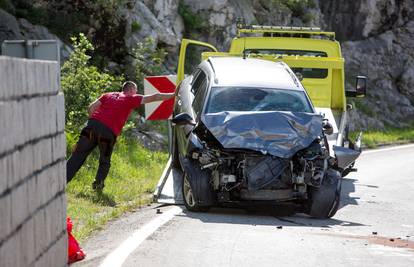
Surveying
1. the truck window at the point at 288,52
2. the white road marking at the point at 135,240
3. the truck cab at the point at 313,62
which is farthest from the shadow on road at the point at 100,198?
the truck window at the point at 288,52

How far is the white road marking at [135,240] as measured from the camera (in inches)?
284

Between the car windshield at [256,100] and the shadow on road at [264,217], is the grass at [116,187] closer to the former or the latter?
the shadow on road at [264,217]

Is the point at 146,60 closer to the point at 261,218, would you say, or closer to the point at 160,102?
the point at 160,102

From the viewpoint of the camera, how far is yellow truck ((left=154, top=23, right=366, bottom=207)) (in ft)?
40.2

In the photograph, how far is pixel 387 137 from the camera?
1027 inches

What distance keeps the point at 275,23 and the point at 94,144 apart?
2013 centimetres

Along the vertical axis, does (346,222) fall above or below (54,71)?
Result: below

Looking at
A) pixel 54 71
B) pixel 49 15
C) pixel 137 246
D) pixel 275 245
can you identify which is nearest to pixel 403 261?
pixel 275 245

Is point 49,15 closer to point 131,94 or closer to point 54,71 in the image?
point 131,94

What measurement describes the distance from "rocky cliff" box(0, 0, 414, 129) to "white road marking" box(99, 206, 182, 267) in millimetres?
8119

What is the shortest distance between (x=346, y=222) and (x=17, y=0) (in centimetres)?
1105

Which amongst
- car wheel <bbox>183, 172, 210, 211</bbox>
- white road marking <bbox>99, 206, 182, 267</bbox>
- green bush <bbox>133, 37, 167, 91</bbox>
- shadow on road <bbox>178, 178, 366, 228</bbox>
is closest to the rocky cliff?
green bush <bbox>133, 37, 167, 91</bbox>

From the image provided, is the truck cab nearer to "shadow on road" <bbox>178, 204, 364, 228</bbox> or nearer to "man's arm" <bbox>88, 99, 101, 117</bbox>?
"shadow on road" <bbox>178, 204, 364, 228</bbox>

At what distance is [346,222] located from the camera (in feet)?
34.0
